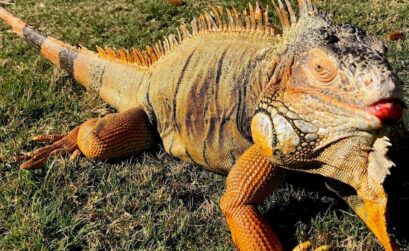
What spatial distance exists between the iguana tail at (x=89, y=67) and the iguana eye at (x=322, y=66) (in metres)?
1.52

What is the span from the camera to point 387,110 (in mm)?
2076

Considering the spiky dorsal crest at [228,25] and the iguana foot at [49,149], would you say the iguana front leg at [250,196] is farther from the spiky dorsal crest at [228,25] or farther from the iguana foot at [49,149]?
the iguana foot at [49,149]

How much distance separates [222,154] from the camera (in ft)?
9.92

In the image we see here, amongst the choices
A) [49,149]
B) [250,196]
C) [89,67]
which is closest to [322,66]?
[250,196]

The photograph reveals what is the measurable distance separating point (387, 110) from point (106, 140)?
181 centimetres

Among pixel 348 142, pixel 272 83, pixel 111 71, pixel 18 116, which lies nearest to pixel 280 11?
pixel 272 83

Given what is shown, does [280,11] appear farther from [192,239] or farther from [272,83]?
[192,239]

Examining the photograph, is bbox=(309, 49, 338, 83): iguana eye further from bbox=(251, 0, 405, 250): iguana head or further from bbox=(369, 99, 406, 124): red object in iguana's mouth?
bbox=(369, 99, 406, 124): red object in iguana's mouth

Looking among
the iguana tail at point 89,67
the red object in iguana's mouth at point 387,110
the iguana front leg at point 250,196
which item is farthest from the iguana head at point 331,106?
the iguana tail at point 89,67

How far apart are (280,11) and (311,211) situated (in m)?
1.08

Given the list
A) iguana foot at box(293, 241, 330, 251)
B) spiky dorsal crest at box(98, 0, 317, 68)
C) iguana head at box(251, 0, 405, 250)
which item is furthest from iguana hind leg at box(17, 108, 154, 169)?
iguana foot at box(293, 241, 330, 251)

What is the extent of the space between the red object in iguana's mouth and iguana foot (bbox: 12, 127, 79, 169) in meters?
2.03

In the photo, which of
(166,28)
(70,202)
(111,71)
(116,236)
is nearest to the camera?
(116,236)

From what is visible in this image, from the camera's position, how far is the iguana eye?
7.29ft
